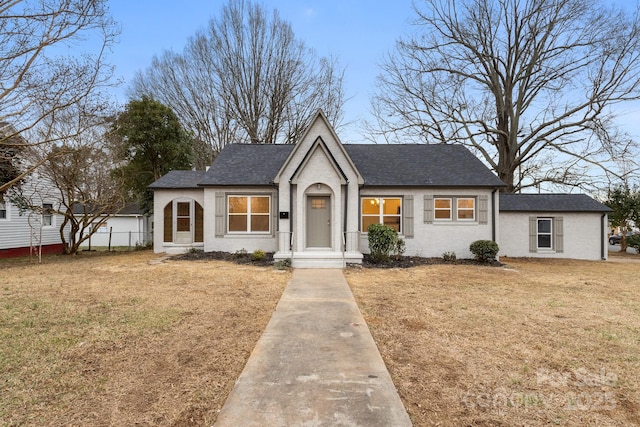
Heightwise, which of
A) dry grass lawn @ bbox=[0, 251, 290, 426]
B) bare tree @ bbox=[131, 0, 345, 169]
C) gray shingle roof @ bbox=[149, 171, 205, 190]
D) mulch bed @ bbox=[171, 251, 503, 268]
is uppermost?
bare tree @ bbox=[131, 0, 345, 169]

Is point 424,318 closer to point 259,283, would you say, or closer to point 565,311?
point 565,311

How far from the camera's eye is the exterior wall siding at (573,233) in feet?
51.5

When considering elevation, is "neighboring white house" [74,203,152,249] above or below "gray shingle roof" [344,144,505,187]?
below

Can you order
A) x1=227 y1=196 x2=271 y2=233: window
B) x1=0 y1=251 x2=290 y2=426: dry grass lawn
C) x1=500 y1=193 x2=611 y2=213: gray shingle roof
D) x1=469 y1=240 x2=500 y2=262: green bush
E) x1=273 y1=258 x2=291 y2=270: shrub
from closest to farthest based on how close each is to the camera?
x1=0 y1=251 x2=290 y2=426: dry grass lawn
x1=273 y1=258 x2=291 y2=270: shrub
x1=469 y1=240 x2=500 y2=262: green bush
x1=227 y1=196 x2=271 y2=233: window
x1=500 y1=193 x2=611 y2=213: gray shingle roof

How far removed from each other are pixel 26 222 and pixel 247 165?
12.9 m

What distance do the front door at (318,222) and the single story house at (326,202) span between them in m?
0.04

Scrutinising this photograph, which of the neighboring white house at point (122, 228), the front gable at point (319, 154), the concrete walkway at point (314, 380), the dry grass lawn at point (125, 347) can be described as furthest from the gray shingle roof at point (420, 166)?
the neighboring white house at point (122, 228)

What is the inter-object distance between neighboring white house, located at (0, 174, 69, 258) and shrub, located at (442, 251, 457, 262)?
725 inches

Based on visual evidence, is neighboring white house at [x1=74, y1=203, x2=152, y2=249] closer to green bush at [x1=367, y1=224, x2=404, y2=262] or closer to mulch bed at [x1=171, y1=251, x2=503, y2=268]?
mulch bed at [x1=171, y1=251, x2=503, y2=268]

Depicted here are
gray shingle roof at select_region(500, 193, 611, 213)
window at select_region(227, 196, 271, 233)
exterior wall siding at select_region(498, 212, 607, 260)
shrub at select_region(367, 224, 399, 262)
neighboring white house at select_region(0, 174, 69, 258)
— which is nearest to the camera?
shrub at select_region(367, 224, 399, 262)

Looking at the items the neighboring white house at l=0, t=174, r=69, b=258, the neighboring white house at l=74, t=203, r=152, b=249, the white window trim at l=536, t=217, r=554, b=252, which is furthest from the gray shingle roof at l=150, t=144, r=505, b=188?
the neighboring white house at l=74, t=203, r=152, b=249

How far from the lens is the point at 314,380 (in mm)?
3473

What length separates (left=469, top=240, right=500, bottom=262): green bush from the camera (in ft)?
42.5

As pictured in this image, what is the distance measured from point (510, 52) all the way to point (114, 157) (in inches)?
961
